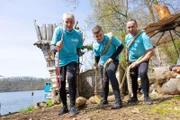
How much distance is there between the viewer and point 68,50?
4.69 metres

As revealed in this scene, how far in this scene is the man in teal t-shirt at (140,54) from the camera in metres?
4.77

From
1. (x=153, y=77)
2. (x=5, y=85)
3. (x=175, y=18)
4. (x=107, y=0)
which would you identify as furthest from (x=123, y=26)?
(x=5, y=85)

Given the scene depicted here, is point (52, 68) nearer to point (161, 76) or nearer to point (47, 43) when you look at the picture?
point (47, 43)

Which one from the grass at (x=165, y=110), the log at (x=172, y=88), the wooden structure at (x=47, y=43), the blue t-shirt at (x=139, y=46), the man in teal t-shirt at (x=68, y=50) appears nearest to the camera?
the grass at (x=165, y=110)

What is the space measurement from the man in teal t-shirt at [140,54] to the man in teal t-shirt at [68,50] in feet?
3.66

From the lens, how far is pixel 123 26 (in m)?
20.4

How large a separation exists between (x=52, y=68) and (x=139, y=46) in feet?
17.6

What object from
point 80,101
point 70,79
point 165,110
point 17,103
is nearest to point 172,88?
point 80,101

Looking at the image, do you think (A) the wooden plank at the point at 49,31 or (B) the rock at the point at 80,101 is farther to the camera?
(A) the wooden plank at the point at 49,31

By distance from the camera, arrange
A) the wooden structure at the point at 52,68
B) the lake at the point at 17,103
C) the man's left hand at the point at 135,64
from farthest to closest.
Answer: the lake at the point at 17,103 < the wooden structure at the point at 52,68 < the man's left hand at the point at 135,64

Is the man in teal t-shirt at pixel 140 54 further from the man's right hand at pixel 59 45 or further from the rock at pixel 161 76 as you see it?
the rock at pixel 161 76

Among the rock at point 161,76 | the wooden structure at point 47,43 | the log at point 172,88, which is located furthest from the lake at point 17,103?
the log at point 172,88

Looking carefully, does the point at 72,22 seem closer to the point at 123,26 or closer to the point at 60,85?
the point at 60,85

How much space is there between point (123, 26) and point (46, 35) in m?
11.6
